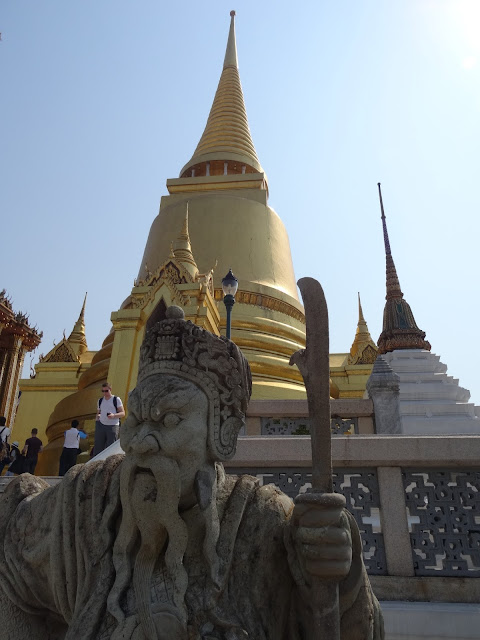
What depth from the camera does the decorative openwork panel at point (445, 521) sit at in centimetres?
368

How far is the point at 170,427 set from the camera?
1.89 metres

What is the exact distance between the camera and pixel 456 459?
157 inches

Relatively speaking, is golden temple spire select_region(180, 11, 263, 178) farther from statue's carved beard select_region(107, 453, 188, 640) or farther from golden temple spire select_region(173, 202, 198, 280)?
statue's carved beard select_region(107, 453, 188, 640)

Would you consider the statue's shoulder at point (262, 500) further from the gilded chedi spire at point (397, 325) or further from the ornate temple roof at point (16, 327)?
the ornate temple roof at point (16, 327)

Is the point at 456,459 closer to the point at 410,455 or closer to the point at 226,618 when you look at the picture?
the point at 410,455

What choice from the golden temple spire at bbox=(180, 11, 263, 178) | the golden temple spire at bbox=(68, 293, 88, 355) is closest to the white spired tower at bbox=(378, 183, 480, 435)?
the golden temple spire at bbox=(180, 11, 263, 178)

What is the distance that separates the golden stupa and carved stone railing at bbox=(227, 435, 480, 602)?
23.5 feet

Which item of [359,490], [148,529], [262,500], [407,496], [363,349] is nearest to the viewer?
[148,529]

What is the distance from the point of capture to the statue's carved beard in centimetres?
175

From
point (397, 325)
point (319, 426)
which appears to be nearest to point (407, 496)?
point (319, 426)

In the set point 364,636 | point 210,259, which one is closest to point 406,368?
point 210,259

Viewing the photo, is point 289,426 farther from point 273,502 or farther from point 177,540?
point 177,540

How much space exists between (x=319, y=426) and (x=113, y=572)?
900 mm

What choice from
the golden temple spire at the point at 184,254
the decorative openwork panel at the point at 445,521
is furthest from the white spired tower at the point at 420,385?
the golden temple spire at the point at 184,254
